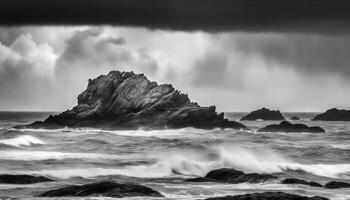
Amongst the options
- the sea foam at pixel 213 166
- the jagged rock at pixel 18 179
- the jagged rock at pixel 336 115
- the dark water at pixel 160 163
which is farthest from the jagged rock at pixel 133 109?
the jagged rock at pixel 336 115

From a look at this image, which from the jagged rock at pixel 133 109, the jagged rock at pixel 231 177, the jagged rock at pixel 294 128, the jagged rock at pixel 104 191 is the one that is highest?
the jagged rock at pixel 133 109

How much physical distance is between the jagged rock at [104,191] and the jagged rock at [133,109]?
69501 millimetres

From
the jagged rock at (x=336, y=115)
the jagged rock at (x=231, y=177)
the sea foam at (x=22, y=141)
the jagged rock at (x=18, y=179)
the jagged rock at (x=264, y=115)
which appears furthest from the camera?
the jagged rock at (x=264, y=115)

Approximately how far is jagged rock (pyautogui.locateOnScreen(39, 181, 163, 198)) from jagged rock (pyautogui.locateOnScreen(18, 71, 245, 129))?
228ft

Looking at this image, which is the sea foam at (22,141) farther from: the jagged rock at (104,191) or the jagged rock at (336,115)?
the jagged rock at (336,115)

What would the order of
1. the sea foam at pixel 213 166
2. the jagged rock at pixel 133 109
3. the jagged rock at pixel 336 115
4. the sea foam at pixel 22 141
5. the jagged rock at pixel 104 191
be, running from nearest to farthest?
the jagged rock at pixel 104 191 < the sea foam at pixel 213 166 < the sea foam at pixel 22 141 < the jagged rock at pixel 133 109 < the jagged rock at pixel 336 115

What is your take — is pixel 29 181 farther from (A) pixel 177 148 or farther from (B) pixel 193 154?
(A) pixel 177 148

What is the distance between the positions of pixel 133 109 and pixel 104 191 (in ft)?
248

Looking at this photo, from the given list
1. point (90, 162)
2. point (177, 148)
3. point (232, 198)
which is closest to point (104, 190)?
point (232, 198)

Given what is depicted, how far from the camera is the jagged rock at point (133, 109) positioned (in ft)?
322

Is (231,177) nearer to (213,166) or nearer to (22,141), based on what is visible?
(213,166)

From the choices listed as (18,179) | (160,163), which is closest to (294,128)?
(160,163)

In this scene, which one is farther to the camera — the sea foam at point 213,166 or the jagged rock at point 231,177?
the sea foam at point 213,166

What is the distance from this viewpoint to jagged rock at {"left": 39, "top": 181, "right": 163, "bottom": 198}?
25062 millimetres
